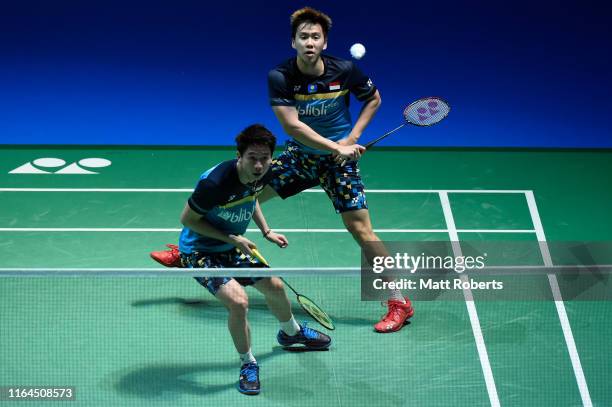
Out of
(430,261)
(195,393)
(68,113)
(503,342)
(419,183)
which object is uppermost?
(68,113)

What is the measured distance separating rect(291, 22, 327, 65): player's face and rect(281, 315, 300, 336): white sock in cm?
181

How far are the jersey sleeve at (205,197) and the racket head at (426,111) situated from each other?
211 cm

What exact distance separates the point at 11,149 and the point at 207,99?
7.08ft

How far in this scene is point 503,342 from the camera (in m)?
7.10

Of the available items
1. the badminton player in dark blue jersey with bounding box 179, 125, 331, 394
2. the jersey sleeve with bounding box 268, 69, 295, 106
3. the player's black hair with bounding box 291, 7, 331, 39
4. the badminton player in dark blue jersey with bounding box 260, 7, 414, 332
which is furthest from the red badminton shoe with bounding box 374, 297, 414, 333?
the player's black hair with bounding box 291, 7, 331, 39

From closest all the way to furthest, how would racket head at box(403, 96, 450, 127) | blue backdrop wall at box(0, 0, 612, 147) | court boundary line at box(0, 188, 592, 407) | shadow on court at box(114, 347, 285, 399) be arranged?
shadow on court at box(114, 347, 285, 399)
court boundary line at box(0, 188, 592, 407)
racket head at box(403, 96, 450, 127)
blue backdrop wall at box(0, 0, 612, 147)

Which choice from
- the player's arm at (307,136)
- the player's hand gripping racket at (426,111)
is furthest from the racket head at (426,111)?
the player's arm at (307,136)

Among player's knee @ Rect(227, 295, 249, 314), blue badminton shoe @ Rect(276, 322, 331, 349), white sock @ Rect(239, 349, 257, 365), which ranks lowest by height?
white sock @ Rect(239, 349, 257, 365)

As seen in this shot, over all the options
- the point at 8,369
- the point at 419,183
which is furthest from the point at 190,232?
the point at 419,183

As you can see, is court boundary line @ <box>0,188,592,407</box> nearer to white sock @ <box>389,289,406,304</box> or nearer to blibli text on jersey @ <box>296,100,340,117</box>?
white sock @ <box>389,289,406,304</box>

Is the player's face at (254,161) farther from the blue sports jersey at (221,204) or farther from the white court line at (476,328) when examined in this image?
the white court line at (476,328)

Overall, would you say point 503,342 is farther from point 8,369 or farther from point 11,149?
point 11,149

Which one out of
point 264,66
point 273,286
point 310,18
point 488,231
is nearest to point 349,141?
point 310,18

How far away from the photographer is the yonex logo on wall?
34.2 feet
